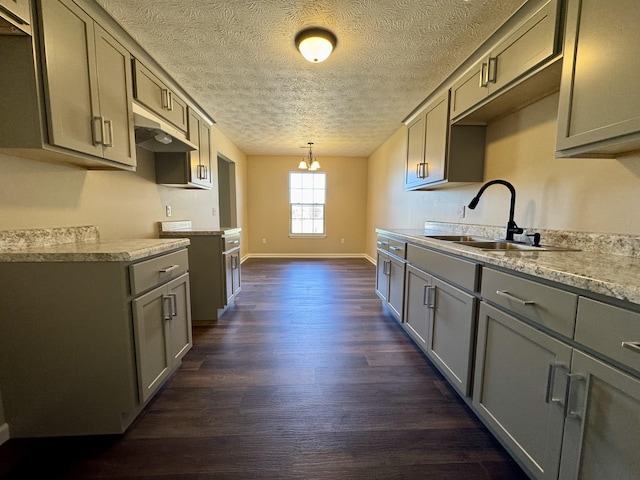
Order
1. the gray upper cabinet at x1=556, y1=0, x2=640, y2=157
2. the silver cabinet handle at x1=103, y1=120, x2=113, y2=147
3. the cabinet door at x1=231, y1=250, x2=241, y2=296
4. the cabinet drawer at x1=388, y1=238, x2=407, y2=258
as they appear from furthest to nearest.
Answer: the cabinet door at x1=231, y1=250, x2=241, y2=296, the cabinet drawer at x1=388, y1=238, x2=407, y2=258, the silver cabinet handle at x1=103, y1=120, x2=113, y2=147, the gray upper cabinet at x1=556, y1=0, x2=640, y2=157

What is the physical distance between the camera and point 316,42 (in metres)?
1.88

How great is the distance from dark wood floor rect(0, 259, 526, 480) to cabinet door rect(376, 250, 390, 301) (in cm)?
54

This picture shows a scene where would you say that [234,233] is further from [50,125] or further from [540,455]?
[540,455]

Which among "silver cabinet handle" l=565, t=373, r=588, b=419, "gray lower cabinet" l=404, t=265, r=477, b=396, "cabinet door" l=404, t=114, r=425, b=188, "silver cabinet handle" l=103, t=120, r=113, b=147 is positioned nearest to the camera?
"silver cabinet handle" l=565, t=373, r=588, b=419

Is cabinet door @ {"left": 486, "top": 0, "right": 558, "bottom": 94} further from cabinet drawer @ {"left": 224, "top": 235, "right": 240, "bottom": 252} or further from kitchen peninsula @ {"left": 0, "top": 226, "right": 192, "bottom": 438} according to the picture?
cabinet drawer @ {"left": 224, "top": 235, "right": 240, "bottom": 252}

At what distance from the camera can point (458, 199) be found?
2709mm

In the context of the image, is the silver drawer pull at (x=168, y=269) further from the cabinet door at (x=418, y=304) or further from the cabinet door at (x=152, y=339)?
the cabinet door at (x=418, y=304)

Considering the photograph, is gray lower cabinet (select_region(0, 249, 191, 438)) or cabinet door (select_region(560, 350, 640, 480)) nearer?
cabinet door (select_region(560, 350, 640, 480))

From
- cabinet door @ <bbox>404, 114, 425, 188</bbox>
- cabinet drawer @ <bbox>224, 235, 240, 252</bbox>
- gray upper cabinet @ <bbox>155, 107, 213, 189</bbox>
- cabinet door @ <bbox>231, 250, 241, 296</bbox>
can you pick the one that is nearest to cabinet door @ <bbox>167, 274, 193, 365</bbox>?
cabinet drawer @ <bbox>224, 235, 240, 252</bbox>

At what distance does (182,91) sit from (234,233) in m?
1.60

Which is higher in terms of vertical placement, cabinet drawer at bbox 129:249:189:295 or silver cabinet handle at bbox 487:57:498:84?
silver cabinet handle at bbox 487:57:498:84

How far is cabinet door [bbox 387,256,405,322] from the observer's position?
2.39 m

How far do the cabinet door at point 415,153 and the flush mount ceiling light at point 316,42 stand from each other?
1.31m

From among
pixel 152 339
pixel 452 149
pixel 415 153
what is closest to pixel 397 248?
pixel 452 149
